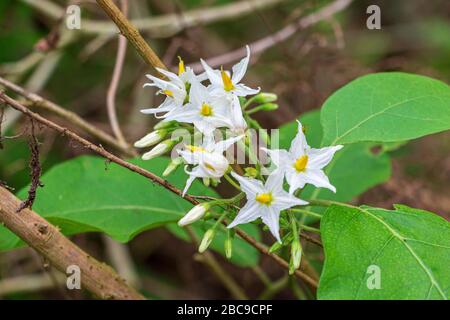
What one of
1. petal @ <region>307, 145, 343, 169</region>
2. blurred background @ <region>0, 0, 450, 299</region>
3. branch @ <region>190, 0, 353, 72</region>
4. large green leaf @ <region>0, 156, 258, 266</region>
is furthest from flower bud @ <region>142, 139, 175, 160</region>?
branch @ <region>190, 0, 353, 72</region>

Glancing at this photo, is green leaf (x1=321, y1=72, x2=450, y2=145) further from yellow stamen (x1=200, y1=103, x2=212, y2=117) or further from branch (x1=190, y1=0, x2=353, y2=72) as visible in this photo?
branch (x1=190, y1=0, x2=353, y2=72)

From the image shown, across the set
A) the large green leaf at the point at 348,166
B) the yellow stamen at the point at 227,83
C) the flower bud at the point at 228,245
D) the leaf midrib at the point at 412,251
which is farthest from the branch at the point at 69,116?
the leaf midrib at the point at 412,251

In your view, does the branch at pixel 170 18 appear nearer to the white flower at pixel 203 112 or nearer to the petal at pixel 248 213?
the white flower at pixel 203 112

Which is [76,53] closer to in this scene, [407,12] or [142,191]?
[142,191]

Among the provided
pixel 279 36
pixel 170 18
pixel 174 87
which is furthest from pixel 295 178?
pixel 170 18

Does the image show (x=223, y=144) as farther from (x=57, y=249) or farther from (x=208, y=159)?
(x=57, y=249)
